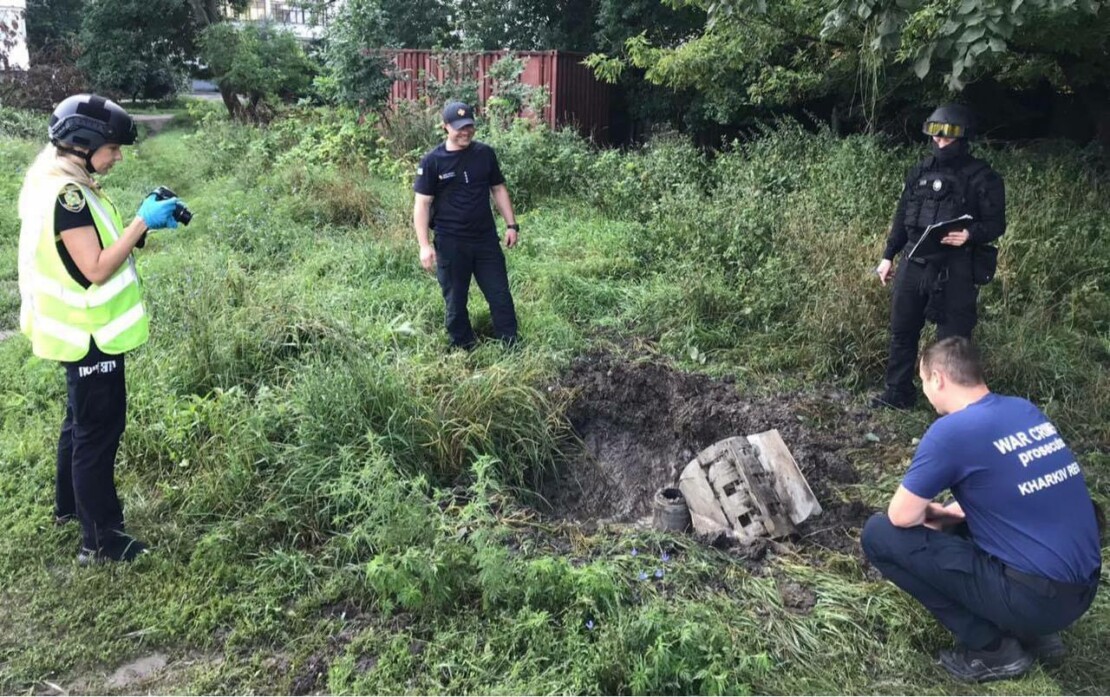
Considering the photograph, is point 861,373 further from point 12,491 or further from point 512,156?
point 512,156

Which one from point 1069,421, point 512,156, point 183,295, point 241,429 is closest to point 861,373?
point 1069,421

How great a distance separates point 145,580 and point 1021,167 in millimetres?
8344

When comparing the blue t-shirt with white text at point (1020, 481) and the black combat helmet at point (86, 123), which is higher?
the black combat helmet at point (86, 123)

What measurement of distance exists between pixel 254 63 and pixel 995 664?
21.1 metres

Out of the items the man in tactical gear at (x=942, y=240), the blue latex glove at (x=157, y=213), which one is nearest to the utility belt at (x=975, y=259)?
the man in tactical gear at (x=942, y=240)

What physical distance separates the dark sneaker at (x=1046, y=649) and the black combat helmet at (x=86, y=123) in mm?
3869

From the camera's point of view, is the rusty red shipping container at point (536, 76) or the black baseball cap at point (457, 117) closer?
the black baseball cap at point (457, 117)

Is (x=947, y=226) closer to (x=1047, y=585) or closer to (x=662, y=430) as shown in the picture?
(x=662, y=430)

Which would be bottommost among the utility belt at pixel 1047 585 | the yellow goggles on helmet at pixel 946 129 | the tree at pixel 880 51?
the utility belt at pixel 1047 585

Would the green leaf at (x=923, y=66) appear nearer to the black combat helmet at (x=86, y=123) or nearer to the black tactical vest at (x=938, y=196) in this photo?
the black tactical vest at (x=938, y=196)

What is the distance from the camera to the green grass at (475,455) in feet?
9.78

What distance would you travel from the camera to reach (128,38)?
23516 millimetres

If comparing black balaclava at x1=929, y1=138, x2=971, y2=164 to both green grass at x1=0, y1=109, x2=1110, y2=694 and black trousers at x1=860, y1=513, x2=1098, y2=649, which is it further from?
black trousers at x1=860, y1=513, x2=1098, y2=649

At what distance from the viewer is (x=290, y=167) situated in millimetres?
10797
